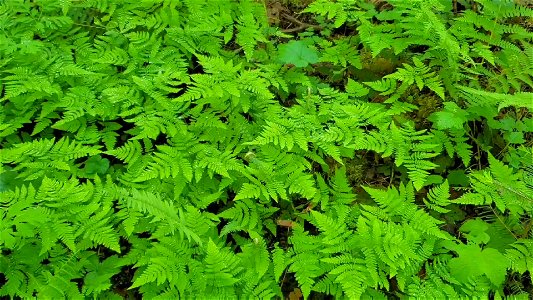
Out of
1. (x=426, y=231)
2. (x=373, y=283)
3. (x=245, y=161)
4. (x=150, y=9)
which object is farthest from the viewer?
(x=150, y=9)

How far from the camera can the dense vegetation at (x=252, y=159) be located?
3.35 meters

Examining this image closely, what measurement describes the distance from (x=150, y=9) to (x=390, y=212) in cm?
312

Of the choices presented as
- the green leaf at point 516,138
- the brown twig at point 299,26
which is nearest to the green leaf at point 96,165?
the brown twig at point 299,26

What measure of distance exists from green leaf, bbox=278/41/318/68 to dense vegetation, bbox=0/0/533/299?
2 centimetres

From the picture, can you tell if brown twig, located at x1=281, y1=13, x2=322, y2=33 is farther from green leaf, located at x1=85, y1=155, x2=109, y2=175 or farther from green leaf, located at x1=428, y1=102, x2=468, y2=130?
green leaf, located at x1=85, y1=155, x2=109, y2=175

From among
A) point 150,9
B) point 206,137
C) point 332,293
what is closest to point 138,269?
point 206,137

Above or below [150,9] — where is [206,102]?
below

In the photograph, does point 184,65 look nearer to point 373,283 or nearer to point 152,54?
point 152,54

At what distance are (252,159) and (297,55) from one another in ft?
4.35

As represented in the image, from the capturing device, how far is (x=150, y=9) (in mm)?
4629

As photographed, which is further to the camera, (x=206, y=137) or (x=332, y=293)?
(x=206, y=137)

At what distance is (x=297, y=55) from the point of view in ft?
14.4

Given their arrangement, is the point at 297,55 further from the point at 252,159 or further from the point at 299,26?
the point at 252,159

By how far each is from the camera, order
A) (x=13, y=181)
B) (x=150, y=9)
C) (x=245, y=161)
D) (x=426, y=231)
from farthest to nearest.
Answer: (x=150, y=9) < (x=245, y=161) < (x=13, y=181) < (x=426, y=231)
